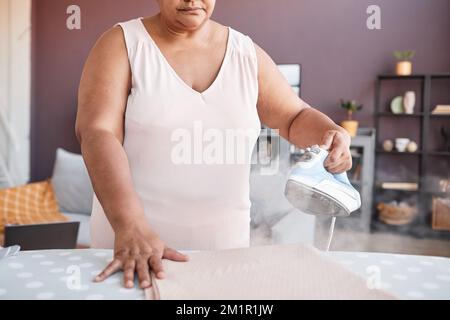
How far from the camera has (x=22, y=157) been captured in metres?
4.03

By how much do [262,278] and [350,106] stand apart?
3.36 m

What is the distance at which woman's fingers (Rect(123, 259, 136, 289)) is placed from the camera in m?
0.67

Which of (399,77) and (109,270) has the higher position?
(399,77)

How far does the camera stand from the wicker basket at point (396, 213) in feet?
12.5

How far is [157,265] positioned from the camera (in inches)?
27.9

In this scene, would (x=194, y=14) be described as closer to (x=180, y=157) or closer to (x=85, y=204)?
(x=180, y=157)

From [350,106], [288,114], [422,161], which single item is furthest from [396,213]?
[288,114]

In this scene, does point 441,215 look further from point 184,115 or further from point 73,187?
point 184,115

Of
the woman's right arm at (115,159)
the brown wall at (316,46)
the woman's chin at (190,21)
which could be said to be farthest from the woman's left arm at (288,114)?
the brown wall at (316,46)

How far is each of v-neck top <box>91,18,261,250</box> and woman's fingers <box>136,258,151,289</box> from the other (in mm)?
290

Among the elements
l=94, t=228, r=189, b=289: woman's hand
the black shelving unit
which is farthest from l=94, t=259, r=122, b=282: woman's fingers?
the black shelving unit

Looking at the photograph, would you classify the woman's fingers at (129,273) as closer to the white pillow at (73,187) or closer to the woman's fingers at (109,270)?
the woman's fingers at (109,270)

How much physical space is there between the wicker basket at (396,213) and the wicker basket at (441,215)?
0.16m

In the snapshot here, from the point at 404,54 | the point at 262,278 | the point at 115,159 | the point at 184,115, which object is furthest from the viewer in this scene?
the point at 404,54
